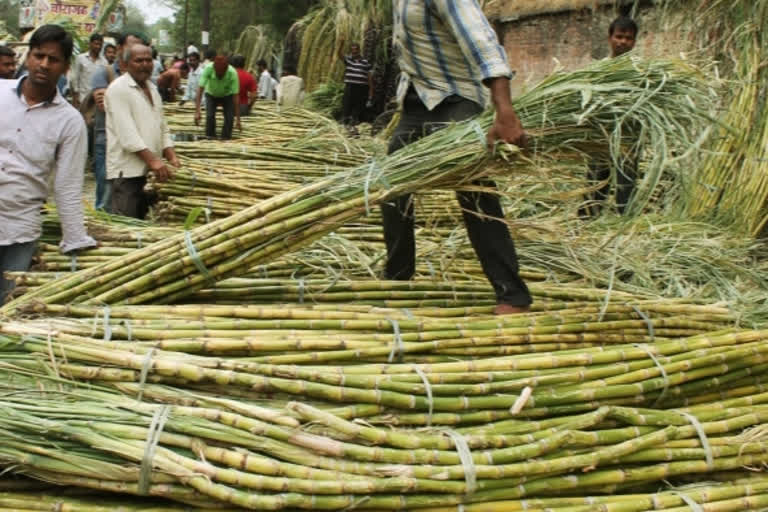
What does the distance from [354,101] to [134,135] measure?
7081mm

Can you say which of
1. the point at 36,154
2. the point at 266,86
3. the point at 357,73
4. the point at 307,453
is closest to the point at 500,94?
the point at 307,453

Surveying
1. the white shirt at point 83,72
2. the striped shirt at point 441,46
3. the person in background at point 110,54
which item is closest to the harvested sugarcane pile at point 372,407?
the striped shirt at point 441,46

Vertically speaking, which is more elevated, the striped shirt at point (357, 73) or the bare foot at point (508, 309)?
the striped shirt at point (357, 73)

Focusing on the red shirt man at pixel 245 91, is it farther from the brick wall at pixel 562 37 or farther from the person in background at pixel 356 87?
the brick wall at pixel 562 37

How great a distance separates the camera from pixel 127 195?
503 centimetres

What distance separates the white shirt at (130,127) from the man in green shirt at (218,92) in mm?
3966

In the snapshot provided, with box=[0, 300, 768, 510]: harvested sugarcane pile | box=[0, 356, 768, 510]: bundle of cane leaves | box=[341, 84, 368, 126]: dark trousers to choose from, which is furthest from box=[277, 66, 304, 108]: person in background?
box=[0, 356, 768, 510]: bundle of cane leaves

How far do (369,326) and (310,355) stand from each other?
0.30m

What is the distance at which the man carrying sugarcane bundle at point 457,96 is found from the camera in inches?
116

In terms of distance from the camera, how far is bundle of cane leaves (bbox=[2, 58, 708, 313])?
9.35 feet

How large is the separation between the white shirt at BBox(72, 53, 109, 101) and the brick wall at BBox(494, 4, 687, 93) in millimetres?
4203

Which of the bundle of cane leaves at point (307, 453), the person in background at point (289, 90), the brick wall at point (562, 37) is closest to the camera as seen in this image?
the bundle of cane leaves at point (307, 453)

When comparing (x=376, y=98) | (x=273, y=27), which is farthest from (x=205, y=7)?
(x=376, y=98)

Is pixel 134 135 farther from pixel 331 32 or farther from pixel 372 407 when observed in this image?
pixel 331 32
